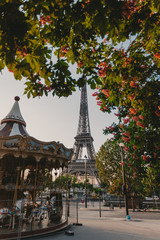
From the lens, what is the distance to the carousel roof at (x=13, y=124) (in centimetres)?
1334

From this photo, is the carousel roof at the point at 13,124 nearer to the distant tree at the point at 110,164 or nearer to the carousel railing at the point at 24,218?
the carousel railing at the point at 24,218

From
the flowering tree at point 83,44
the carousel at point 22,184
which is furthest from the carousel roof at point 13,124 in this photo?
the flowering tree at point 83,44

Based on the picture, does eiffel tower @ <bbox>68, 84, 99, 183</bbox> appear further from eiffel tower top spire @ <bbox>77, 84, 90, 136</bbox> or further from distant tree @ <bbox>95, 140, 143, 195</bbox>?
distant tree @ <bbox>95, 140, 143, 195</bbox>

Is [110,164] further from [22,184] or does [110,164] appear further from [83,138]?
[83,138]

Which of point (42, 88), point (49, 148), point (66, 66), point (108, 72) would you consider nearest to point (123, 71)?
point (108, 72)

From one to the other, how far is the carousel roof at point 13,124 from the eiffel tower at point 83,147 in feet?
163

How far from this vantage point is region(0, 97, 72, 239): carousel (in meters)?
8.74

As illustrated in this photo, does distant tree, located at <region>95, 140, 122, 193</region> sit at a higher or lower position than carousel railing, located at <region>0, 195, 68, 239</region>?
higher

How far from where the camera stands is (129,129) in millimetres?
7160

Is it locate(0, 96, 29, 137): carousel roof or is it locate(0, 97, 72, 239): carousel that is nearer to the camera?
locate(0, 97, 72, 239): carousel

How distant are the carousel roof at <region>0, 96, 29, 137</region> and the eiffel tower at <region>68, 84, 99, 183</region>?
49.6 meters

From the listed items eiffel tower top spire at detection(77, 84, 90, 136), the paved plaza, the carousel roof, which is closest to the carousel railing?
the paved plaza

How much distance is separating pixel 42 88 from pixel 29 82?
0.36 metres

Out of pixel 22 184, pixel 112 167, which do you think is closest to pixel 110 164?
pixel 112 167
